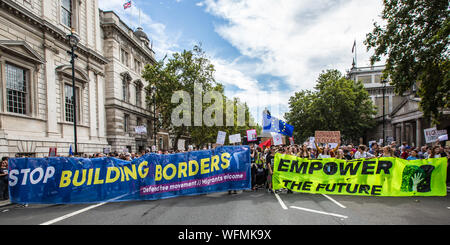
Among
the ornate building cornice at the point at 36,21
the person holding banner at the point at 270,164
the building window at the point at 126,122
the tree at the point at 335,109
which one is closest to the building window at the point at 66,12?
the ornate building cornice at the point at 36,21

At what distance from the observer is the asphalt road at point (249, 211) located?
17.9 feet

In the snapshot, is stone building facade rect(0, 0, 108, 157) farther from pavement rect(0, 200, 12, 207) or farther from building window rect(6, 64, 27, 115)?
pavement rect(0, 200, 12, 207)

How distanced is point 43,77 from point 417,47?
873 inches

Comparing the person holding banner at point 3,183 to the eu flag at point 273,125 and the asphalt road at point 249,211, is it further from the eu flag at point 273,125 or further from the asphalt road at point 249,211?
the eu flag at point 273,125

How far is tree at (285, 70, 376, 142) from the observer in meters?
37.0

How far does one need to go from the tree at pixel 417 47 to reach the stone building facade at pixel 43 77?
20.4 meters

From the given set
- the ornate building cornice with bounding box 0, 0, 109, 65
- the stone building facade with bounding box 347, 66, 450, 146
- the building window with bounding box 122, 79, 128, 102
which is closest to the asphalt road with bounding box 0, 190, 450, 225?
the ornate building cornice with bounding box 0, 0, 109, 65

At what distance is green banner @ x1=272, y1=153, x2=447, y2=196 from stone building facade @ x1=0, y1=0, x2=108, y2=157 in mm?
15005

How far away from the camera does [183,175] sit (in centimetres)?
848

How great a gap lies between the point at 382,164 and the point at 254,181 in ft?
14.2

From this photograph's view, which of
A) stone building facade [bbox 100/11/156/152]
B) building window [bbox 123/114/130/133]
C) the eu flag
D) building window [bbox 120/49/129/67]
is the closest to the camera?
the eu flag

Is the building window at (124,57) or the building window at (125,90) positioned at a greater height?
the building window at (124,57)

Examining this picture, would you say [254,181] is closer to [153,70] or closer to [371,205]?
[371,205]
